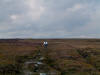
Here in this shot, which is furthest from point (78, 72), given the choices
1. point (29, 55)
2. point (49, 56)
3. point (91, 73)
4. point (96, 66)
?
point (29, 55)

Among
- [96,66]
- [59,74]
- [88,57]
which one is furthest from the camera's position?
[88,57]

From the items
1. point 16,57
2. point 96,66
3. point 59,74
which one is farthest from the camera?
point 16,57

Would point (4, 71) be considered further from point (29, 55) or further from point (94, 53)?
point (94, 53)

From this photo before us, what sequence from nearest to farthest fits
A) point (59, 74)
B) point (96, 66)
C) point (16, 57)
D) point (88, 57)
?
point (59, 74), point (96, 66), point (16, 57), point (88, 57)

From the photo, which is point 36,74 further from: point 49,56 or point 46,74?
point 49,56

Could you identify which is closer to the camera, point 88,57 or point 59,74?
point 59,74

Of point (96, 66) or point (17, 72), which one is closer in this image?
point (17, 72)

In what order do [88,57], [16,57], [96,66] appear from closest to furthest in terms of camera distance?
1. [96,66]
2. [16,57]
3. [88,57]

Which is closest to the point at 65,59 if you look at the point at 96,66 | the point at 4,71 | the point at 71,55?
the point at 71,55
